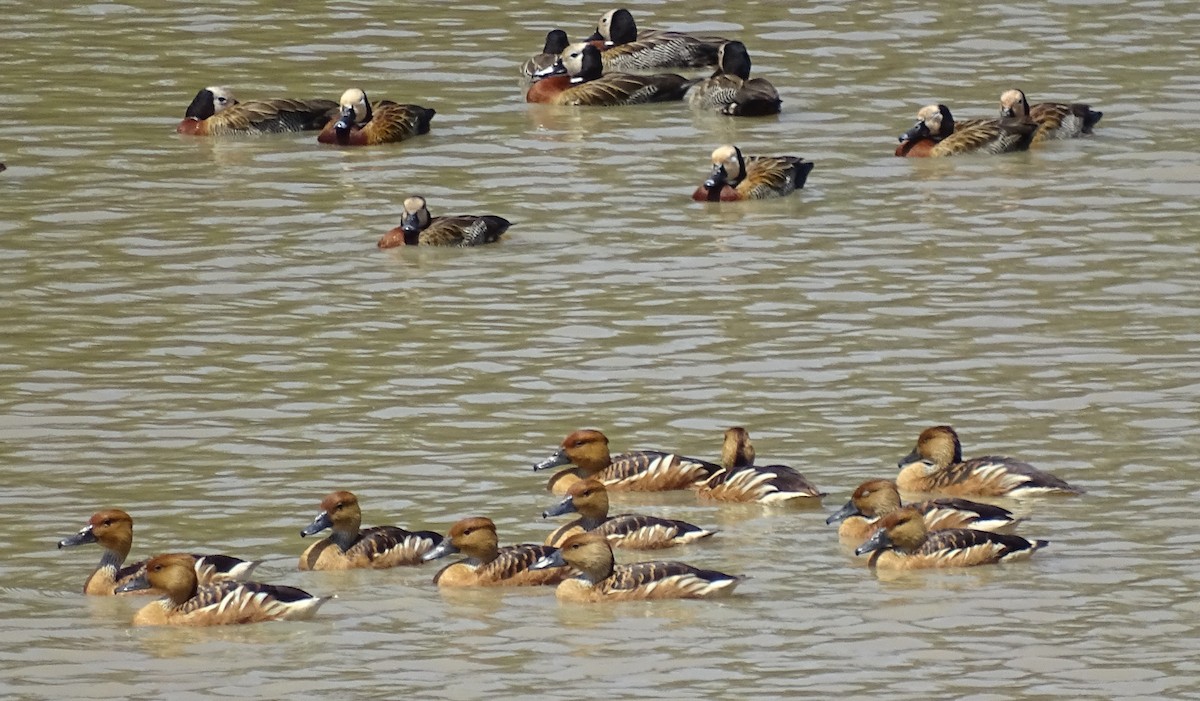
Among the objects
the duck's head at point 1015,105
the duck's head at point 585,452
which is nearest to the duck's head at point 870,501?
the duck's head at point 585,452

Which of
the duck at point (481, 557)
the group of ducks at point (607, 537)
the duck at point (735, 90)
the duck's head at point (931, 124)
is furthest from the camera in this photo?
the duck at point (735, 90)

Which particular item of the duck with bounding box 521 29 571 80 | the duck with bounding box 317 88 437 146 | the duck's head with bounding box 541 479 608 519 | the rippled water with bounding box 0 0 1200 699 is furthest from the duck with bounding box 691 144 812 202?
the duck's head with bounding box 541 479 608 519

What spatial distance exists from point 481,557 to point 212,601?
4.27ft

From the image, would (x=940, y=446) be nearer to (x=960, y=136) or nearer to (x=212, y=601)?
(x=212, y=601)

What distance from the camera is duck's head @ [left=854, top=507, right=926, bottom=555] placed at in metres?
12.5

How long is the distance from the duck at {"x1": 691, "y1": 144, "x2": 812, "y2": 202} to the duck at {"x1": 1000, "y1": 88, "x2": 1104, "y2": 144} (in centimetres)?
224

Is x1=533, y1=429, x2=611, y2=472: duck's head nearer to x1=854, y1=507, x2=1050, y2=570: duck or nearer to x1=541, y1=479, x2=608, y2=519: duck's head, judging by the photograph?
x1=541, y1=479, x2=608, y2=519: duck's head

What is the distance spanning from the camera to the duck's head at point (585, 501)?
43.4 ft

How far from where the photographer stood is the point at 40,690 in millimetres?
11086

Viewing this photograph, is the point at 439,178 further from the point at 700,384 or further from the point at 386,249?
the point at 700,384

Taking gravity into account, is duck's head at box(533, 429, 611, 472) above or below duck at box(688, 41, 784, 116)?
below

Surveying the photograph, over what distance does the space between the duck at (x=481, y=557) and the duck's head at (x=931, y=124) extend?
34.1 ft

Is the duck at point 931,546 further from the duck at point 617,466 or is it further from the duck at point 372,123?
the duck at point 372,123

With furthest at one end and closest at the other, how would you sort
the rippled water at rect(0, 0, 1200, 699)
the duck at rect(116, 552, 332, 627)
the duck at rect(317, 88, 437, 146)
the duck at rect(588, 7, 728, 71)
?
the duck at rect(588, 7, 728, 71) < the duck at rect(317, 88, 437, 146) < the duck at rect(116, 552, 332, 627) < the rippled water at rect(0, 0, 1200, 699)
